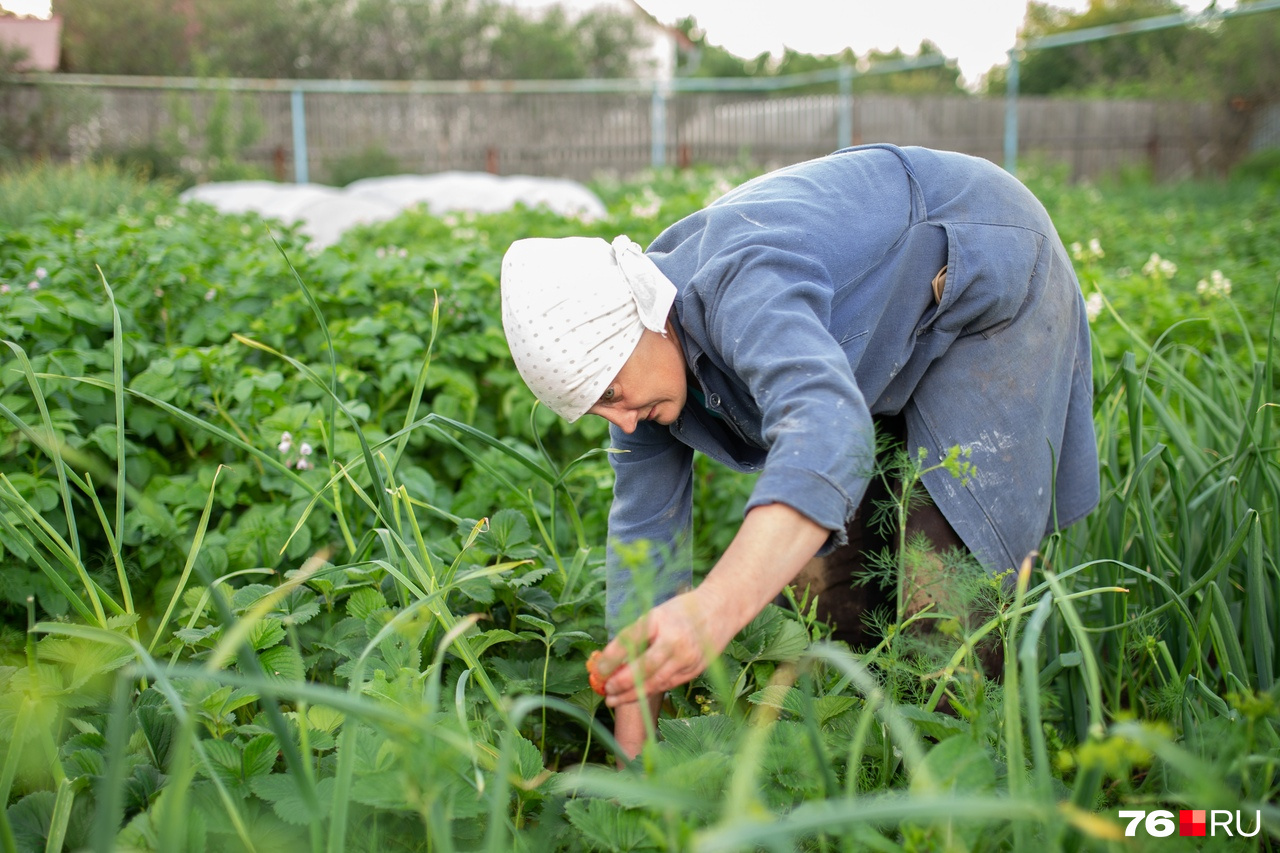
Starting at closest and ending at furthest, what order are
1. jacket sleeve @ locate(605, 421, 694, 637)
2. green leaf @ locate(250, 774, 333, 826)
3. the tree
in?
1. green leaf @ locate(250, 774, 333, 826)
2. jacket sleeve @ locate(605, 421, 694, 637)
3. the tree

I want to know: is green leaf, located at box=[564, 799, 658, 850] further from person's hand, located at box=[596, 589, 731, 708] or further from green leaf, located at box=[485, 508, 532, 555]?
green leaf, located at box=[485, 508, 532, 555]

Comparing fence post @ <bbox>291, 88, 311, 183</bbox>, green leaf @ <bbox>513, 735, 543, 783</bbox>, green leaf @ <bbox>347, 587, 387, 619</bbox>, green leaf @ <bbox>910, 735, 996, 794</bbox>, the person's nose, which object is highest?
fence post @ <bbox>291, 88, 311, 183</bbox>

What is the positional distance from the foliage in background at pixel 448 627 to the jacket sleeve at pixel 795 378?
0.62ft

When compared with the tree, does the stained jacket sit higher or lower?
lower

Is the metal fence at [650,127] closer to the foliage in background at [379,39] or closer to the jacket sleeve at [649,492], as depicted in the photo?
the foliage in background at [379,39]

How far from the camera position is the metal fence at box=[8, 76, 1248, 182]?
43.4ft

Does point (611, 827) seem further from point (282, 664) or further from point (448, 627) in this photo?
point (282, 664)

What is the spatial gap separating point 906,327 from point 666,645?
79 centimetres

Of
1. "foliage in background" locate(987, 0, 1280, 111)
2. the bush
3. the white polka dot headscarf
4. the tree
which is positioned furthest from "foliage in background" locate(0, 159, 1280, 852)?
the tree

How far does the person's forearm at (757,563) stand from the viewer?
1.05m

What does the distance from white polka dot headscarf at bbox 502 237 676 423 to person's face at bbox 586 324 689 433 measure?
3 centimetres

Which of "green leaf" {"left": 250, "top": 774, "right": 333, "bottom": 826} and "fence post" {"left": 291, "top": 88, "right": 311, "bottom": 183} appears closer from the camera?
"green leaf" {"left": 250, "top": 774, "right": 333, "bottom": 826}

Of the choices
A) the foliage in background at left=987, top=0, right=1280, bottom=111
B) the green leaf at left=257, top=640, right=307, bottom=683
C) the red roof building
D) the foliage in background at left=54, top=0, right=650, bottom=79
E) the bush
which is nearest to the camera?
the green leaf at left=257, top=640, right=307, bottom=683

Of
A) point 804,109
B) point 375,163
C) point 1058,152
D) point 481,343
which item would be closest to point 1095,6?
point 1058,152
